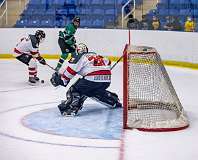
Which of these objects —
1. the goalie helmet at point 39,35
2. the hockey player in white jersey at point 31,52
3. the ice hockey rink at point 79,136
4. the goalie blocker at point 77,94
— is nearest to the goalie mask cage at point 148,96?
the ice hockey rink at point 79,136

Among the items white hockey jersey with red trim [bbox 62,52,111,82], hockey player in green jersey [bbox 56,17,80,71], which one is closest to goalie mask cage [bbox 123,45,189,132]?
white hockey jersey with red trim [bbox 62,52,111,82]

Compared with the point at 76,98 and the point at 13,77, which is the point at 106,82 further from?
the point at 13,77

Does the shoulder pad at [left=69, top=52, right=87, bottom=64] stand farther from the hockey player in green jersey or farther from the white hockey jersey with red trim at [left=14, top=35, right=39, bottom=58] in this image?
the hockey player in green jersey

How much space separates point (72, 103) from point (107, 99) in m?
0.54

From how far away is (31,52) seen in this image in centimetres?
860

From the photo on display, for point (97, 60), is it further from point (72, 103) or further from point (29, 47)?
point (29, 47)

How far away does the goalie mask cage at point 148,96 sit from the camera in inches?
208

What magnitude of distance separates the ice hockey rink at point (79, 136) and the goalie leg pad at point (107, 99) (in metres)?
0.09

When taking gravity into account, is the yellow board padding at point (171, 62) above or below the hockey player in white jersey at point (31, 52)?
below

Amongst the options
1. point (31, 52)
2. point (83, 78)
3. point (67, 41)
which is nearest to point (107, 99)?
point (83, 78)

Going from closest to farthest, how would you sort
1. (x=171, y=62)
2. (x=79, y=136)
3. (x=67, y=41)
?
(x=79, y=136), (x=67, y=41), (x=171, y=62)

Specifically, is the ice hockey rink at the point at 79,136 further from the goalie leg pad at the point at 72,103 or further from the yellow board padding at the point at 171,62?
the yellow board padding at the point at 171,62

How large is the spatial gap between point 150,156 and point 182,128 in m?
1.05

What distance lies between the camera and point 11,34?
12.7m
